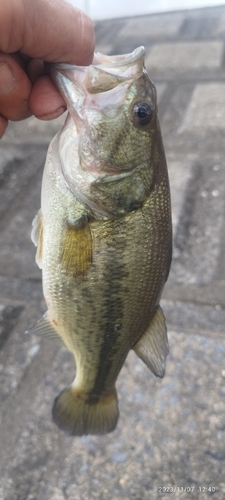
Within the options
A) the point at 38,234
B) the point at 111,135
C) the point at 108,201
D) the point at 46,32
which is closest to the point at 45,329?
the point at 38,234

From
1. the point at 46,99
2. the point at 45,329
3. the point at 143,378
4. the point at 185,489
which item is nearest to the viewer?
the point at 46,99

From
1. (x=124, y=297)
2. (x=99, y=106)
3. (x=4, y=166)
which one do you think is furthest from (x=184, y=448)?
(x=4, y=166)

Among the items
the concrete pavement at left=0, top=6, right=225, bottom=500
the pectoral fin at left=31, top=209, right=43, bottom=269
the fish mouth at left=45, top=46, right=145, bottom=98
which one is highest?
the fish mouth at left=45, top=46, right=145, bottom=98

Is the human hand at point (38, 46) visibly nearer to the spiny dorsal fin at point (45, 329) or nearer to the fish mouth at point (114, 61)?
the fish mouth at point (114, 61)

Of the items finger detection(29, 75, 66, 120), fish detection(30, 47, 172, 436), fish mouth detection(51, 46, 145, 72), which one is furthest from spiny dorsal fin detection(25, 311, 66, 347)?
fish mouth detection(51, 46, 145, 72)

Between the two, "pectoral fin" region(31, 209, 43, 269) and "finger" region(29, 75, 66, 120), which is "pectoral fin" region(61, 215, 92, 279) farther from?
"finger" region(29, 75, 66, 120)

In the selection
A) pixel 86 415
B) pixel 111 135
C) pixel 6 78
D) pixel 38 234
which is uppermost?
pixel 6 78

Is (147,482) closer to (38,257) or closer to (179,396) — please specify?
(179,396)

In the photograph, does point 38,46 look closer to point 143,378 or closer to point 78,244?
point 78,244
